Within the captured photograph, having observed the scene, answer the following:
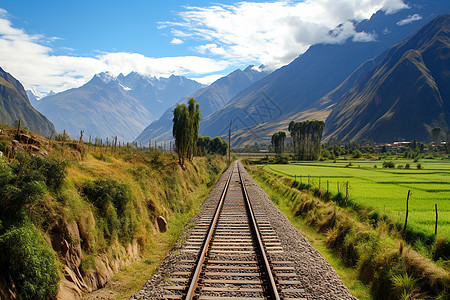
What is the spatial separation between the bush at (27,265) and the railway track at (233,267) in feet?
8.07

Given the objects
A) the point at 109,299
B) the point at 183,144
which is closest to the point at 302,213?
the point at 109,299

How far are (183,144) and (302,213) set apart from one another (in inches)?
690

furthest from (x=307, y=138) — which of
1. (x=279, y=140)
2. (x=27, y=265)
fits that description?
(x=27, y=265)

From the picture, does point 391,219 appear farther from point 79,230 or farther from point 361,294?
point 79,230

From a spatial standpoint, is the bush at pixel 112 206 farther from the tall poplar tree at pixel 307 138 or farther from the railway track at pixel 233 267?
the tall poplar tree at pixel 307 138

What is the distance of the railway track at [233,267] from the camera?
274 inches

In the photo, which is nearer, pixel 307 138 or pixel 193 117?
pixel 193 117

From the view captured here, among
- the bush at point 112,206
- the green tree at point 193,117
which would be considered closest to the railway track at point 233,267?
the bush at point 112,206

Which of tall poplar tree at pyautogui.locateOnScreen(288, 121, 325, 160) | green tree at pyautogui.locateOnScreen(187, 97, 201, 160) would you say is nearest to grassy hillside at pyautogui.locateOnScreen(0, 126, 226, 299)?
green tree at pyautogui.locateOnScreen(187, 97, 201, 160)

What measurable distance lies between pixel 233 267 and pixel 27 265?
493 centimetres

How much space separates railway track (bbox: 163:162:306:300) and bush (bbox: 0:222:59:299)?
2459mm

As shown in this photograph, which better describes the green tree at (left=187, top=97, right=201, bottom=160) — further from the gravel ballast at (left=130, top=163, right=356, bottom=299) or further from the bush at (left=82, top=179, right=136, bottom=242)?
the bush at (left=82, top=179, right=136, bottom=242)

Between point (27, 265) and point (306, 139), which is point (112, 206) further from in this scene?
point (306, 139)

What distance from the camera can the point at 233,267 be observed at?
27.4 ft
